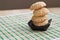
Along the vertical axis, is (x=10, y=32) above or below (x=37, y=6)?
below

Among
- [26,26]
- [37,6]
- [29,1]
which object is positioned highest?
[37,6]

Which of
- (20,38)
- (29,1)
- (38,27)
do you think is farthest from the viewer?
(29,1)

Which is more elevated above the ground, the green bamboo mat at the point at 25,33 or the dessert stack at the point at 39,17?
the dessert stack at the point at 39,17

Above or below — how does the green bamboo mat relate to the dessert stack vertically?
below

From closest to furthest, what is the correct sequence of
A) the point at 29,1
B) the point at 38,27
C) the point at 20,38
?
the point at 20,38 < the point at 38,27 < the point at 29,1

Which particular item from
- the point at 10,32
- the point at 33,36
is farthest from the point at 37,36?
the point at 10,32

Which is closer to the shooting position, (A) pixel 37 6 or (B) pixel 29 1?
(A) pixel 37 6

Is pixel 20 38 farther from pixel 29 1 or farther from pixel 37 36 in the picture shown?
pixel 29 1

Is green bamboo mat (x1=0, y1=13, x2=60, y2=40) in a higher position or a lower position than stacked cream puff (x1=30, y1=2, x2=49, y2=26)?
lower

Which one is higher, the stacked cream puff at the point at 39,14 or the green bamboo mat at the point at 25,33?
the stacked cream puff at the point at 39,14
